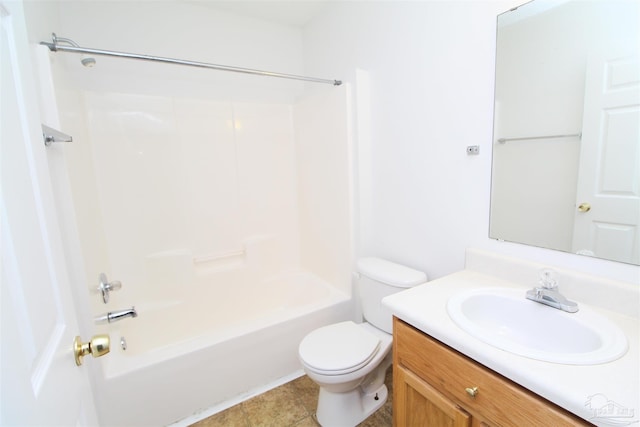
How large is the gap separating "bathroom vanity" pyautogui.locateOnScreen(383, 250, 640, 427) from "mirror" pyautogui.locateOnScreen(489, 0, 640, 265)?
0.46 ft

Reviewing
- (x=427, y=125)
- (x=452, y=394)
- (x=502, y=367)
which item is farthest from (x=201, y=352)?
(x=427, y=125)

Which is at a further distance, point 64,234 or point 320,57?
point 320,57

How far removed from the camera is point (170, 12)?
2.03 meters

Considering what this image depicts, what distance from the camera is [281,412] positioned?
64.1 inches

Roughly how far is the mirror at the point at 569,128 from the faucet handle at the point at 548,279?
134mm

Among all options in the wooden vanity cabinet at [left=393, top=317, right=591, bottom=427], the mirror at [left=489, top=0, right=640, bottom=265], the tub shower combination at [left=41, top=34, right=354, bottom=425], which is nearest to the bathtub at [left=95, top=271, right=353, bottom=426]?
the tub shower combination at [left=41, top=34, right=354, bottom=425]

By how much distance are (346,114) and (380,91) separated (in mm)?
254

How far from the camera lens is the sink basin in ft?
2.52

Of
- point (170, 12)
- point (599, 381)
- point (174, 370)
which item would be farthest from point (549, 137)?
point (170, 12)

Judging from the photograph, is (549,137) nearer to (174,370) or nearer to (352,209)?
(352,209)

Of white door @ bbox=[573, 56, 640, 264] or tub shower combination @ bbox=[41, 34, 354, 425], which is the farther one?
tub shower combination @ bbox=[41, 34, 354, 425]

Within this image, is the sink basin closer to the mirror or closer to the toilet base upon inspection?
the mirror

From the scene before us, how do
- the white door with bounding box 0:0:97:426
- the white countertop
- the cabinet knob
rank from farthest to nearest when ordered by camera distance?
1. the cabinet knob
2. the white countertop
3. the white door with bounding box 0:0:97:426

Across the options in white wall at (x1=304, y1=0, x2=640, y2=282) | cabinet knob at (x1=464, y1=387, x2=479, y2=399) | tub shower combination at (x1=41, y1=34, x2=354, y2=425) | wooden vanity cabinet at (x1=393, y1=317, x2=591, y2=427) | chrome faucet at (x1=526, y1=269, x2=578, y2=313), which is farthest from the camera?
tub shower combination at (x1=41, y1=34, x2=354, y2=425)
